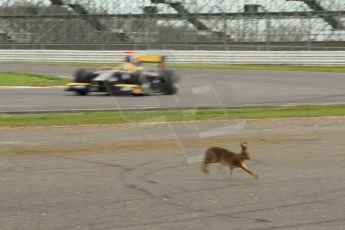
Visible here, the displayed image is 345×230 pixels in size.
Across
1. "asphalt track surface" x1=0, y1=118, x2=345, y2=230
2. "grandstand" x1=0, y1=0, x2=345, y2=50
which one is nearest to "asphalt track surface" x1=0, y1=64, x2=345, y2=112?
"asphalt track surface" x1=0, y1=118, x2=345, y2=230

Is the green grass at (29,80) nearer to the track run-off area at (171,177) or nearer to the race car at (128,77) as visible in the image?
the race car at (128,77)

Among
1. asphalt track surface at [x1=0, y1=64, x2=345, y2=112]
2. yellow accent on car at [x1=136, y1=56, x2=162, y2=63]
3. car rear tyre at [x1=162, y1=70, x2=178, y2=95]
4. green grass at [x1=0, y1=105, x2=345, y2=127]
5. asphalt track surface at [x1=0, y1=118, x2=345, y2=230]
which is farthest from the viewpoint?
yellow accent on car at [x1=136, y1=56, x2=162, y2=63]

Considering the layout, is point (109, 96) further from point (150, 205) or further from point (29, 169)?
point (150, 205)

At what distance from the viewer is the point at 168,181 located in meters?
6.93

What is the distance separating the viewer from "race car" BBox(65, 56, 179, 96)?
17.3 m

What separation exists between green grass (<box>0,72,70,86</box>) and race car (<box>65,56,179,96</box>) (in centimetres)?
414

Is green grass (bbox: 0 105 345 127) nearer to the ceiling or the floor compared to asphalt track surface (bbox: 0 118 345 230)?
nearer to the floor

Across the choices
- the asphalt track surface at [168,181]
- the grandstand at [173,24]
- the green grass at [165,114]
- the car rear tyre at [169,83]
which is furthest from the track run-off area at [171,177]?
the grandstand at [173,24]

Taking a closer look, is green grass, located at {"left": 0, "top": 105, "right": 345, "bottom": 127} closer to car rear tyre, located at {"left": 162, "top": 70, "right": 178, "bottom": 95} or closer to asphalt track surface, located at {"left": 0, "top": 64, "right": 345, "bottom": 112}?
asphalt track surface, located at {"left": 0, "top": 64, "right": 345, "bottom": 112}

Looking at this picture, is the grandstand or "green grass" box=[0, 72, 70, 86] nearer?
"green grass" box=[0, 72, 70, 86]

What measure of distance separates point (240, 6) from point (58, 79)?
1304cm

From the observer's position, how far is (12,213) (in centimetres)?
570

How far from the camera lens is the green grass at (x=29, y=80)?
22.8 meters

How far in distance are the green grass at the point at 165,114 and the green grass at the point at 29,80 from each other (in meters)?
8.86
